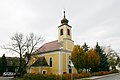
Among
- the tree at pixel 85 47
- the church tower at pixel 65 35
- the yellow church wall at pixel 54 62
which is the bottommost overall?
the yellow church wall at pixel 54 62

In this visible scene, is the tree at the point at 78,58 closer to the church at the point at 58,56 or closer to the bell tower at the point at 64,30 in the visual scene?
the church at the point at 58,56

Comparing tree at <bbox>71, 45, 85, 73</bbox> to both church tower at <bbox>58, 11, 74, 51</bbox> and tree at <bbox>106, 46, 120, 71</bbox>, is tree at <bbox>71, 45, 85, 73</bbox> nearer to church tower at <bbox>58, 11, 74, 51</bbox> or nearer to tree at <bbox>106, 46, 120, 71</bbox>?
church tower at <bbox>58, 11, 74, 51</bbox>

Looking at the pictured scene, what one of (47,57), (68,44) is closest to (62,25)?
(68,44)

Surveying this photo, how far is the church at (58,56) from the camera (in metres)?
50.4

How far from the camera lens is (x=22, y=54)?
4759 centimetres

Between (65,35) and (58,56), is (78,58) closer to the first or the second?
(58,56)

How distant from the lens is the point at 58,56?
50.4 m

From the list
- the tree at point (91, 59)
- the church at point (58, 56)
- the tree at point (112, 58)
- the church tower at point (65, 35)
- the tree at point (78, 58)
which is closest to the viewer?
the tree at point (78, 58)

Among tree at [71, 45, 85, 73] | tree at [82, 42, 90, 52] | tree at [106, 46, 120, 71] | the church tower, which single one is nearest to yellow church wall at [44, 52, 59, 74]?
the church tower

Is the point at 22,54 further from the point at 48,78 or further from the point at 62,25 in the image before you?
the point at 48,78

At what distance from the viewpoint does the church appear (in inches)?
1983

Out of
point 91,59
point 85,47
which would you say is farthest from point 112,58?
point 91,59

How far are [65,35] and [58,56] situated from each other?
6.01 metres

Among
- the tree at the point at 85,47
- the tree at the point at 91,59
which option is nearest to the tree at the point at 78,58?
the tree at the point at 91,59
